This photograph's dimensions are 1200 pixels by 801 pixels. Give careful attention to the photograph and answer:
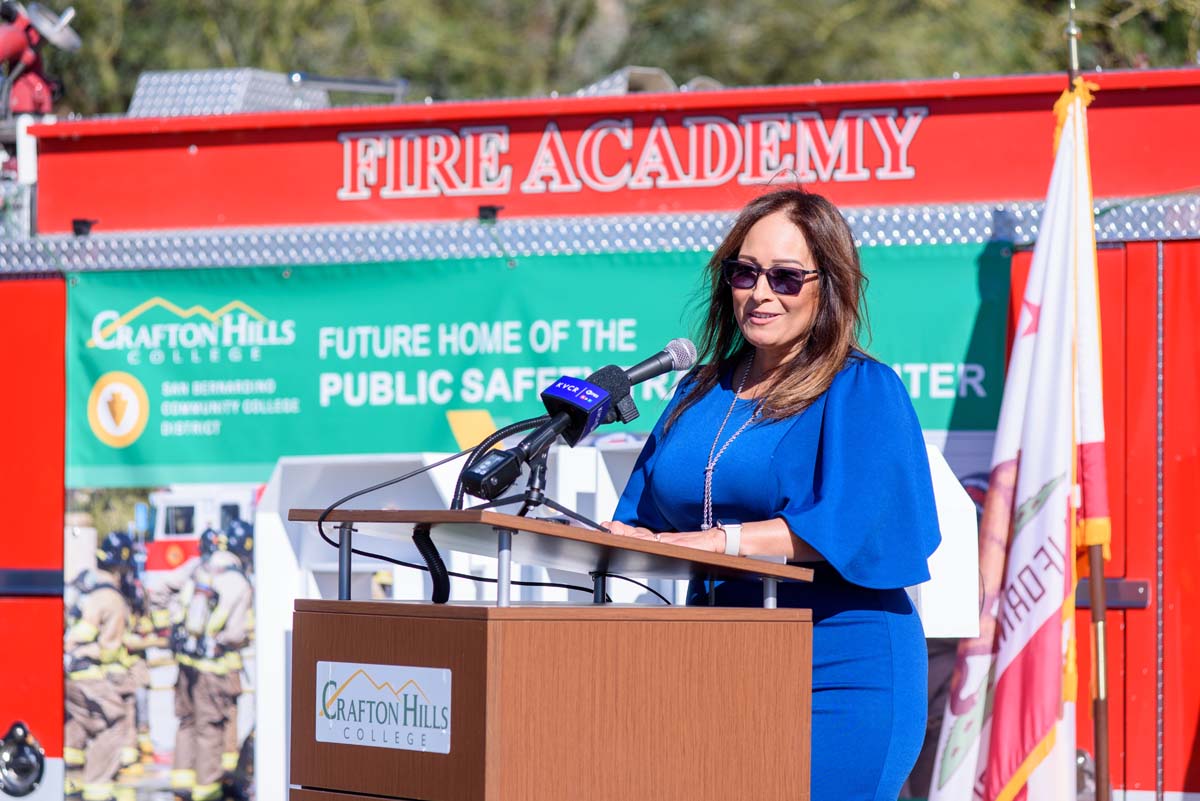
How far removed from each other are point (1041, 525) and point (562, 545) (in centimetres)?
200

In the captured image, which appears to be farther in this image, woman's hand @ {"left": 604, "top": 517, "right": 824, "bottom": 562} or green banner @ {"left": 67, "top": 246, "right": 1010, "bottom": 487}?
green banner @ {"left": 67, "top": 246, "right": 1010, "bottom": 487}

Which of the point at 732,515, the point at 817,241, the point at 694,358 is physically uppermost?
the point at 817,241

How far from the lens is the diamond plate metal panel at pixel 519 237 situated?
4.13m

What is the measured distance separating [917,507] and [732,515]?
1.07 ft

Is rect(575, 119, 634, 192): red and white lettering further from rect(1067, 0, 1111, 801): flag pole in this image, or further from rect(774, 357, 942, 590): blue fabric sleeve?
rect(774, 357, 942, 590): blue fabric sleeve

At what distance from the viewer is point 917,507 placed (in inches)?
100

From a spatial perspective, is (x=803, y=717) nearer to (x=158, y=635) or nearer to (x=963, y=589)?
(x=963, y=589)

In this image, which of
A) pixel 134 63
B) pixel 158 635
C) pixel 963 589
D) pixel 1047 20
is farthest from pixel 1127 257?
pixel 134 63

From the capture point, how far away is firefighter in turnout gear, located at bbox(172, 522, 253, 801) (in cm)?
457

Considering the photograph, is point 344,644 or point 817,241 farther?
point 817,241

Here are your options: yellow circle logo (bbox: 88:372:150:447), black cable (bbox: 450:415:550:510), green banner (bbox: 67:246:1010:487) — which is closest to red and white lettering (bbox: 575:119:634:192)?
green banner (bbox: 67:246:1010:487)

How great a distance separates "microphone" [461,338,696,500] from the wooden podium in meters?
0.08

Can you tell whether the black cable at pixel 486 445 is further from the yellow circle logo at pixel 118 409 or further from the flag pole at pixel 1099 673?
the yellow circle logo at pixel 118 409

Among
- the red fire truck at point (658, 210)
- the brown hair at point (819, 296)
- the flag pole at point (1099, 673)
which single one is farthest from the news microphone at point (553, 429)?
the flag pole at point (1099, 673)
